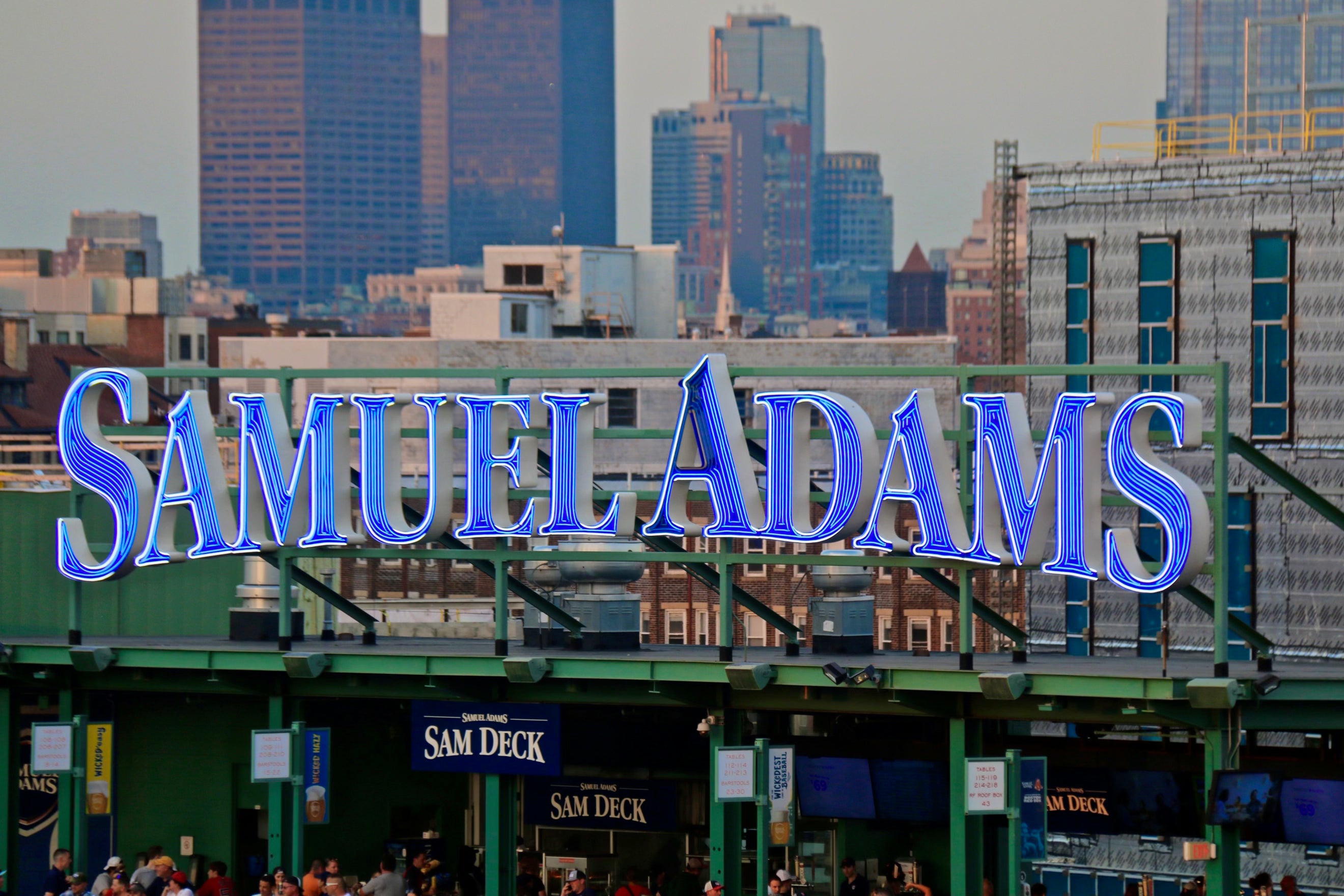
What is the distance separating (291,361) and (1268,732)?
107m

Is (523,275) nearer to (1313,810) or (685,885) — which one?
(685,885)

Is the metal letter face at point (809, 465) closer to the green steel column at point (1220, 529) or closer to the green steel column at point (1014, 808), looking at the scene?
the green steel column at point (1014, 808)

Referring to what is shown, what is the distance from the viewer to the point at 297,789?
3781 cm

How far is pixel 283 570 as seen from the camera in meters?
38.8

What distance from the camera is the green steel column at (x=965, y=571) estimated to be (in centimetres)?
3419

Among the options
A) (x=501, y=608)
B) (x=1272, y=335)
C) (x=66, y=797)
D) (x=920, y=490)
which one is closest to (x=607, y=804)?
(x=501, y=608)

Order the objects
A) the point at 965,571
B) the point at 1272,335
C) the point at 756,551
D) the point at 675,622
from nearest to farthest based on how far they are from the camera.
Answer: the point at 965,571
the point at 1272,335
the point at 756,551
the point at 675,622

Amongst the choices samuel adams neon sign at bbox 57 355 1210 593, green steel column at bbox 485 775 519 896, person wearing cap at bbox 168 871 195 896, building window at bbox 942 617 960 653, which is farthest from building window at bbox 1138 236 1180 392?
building window at bbox 942 617 960 653

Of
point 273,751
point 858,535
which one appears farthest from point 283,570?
point 858,535

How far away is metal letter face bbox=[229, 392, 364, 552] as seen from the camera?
3819 cm

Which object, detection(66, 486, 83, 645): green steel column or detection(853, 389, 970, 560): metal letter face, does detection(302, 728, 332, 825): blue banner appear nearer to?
detection(66, 486, 83, 645): green steel column

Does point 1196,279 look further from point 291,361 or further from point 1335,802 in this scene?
point 291,361

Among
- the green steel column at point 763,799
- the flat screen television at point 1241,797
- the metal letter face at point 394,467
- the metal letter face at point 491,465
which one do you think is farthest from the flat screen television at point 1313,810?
the metal letter face at point 394,467

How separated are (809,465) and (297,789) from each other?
10021 millimetres
